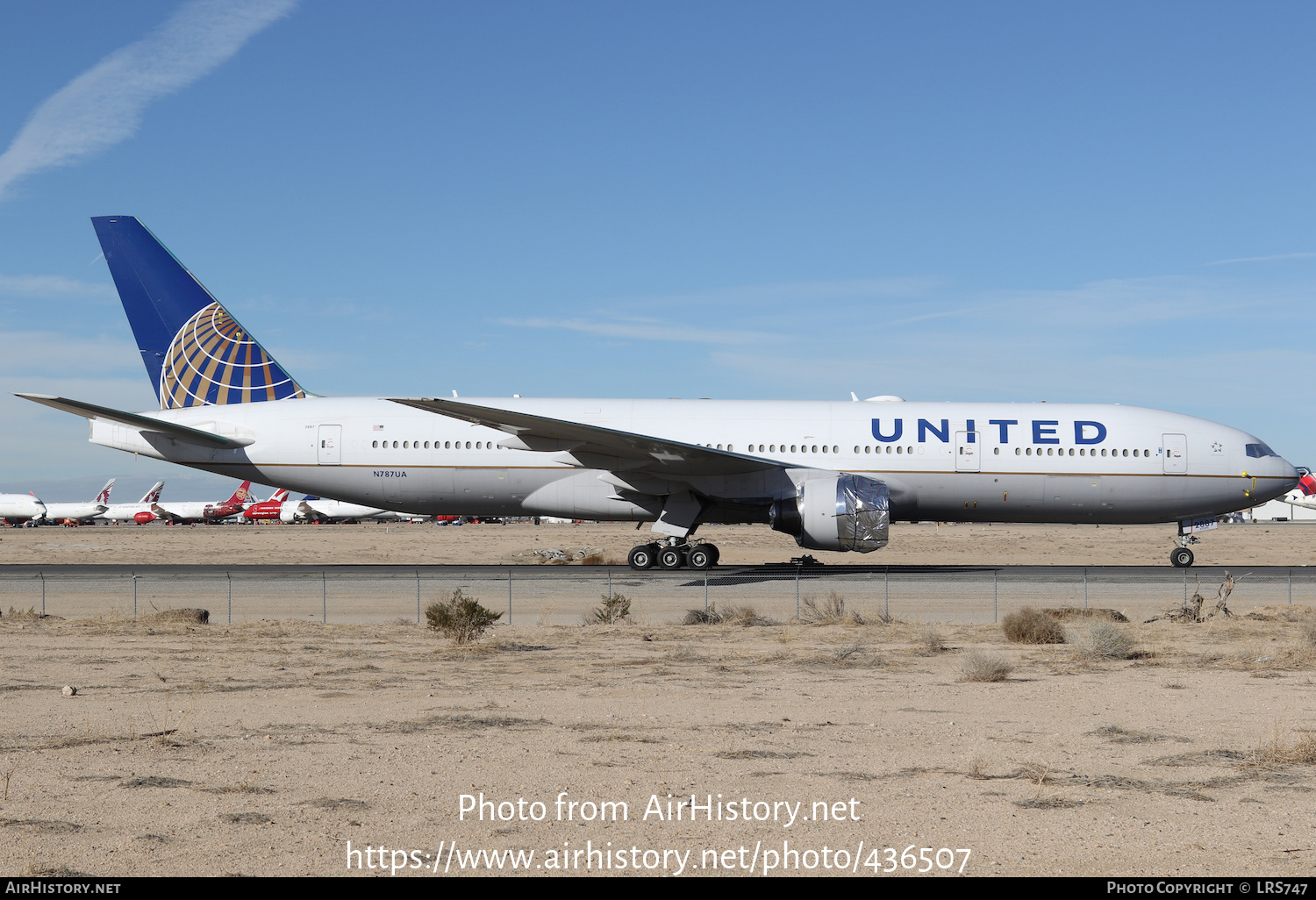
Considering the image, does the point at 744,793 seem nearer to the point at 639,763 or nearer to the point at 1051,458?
the point at 639,763

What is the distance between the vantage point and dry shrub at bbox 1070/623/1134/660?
579 inches

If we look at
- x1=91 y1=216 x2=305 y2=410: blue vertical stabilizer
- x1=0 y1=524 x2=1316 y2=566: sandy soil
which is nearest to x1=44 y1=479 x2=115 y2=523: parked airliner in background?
x1=0 y1=524 x2=1316 y2=566: sandy soil

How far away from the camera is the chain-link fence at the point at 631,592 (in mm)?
20844

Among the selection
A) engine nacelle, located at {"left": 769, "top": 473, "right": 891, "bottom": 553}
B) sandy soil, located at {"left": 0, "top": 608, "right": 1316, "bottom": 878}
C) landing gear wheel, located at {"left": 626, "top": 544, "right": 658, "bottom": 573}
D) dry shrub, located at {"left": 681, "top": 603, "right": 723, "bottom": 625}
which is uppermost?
engine nacelle, located at {"left": 769, "top": 473, "right": 891, "bottom": 553}

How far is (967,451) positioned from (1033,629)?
11.6 meters

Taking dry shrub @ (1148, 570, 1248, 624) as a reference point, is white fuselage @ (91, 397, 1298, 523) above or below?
above

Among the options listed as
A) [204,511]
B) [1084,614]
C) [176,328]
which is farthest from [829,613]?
[204,511]

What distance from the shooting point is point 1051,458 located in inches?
1102

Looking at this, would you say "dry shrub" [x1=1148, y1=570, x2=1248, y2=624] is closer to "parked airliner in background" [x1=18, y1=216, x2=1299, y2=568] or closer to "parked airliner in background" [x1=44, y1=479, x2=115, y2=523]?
"parked airliner in background" [x1=18, y1=216, x2=1299, y2=568]

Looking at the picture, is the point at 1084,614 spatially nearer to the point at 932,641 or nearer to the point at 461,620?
the point at 932,641

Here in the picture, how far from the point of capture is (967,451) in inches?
1097

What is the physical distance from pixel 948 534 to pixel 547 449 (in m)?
45.0

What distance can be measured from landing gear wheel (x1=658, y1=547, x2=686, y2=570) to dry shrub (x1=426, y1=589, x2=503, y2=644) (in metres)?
11.0
